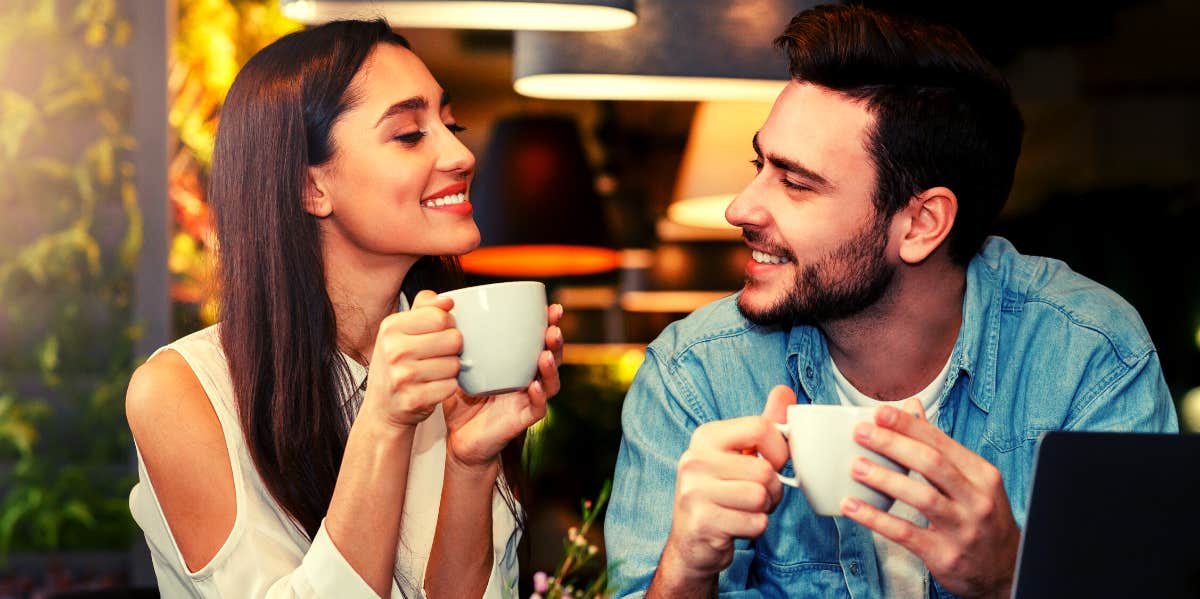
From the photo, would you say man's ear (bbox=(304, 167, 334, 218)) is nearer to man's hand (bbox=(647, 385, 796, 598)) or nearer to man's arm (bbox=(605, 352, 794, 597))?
man's arm (bbox=(605, 352, 794, 597))

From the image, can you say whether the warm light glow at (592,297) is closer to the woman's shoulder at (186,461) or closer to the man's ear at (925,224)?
the man's ear at (925,224)

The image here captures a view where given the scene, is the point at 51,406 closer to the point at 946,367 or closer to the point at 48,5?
the point at 48,5

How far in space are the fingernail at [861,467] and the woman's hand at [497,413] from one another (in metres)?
0.43

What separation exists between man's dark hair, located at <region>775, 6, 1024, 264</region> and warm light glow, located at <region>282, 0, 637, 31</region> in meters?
0.30

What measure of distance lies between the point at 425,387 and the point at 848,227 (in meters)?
0.73

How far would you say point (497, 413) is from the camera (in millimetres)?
1424

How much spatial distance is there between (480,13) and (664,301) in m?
7.17

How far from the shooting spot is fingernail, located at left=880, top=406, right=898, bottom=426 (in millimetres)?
996

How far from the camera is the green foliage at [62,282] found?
3.21 m

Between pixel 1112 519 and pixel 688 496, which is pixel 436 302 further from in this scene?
pixel 1112 519

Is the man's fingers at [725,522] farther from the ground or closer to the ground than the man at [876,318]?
closer to the ground

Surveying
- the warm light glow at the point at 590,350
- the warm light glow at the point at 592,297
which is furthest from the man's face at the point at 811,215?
the warm light glow at the point at 592,297

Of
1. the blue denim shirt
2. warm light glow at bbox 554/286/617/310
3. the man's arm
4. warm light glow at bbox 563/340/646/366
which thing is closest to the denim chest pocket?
the blue denim shirt

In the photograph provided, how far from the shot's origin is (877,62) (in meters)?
1.63
